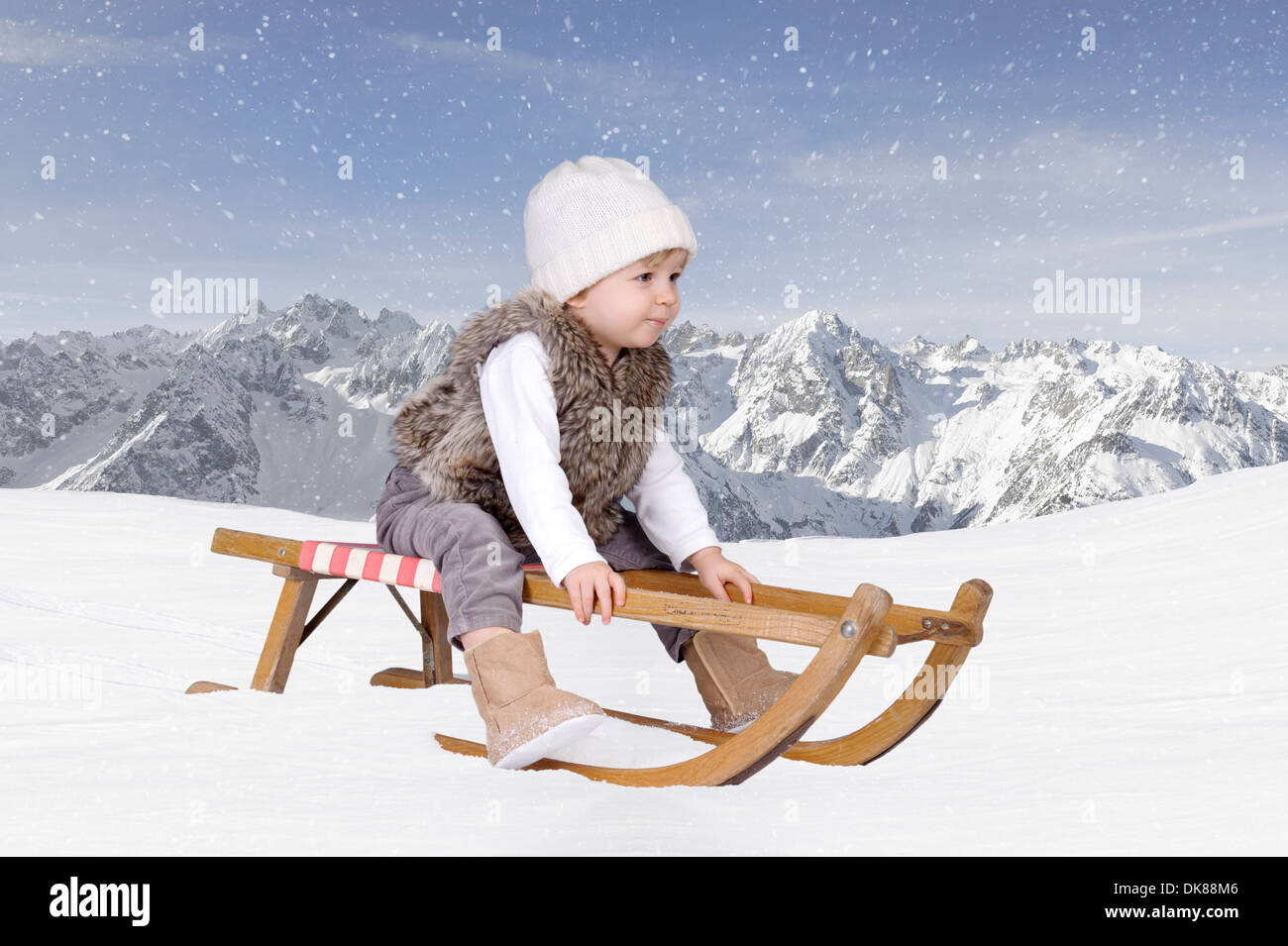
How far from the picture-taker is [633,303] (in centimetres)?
249

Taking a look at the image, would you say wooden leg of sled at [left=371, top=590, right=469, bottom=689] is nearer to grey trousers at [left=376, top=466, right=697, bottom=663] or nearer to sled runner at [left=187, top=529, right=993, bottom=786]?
sled runner at [left=187, top=529, right=993, bottom=786]

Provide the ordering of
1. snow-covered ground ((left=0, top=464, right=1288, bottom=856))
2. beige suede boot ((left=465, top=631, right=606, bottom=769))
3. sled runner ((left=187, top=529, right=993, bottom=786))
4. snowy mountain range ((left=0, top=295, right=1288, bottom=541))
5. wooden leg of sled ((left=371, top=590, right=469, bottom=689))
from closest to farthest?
1. snow-covered ground ((left=0, top=464, right=1288, bottom=856))
2. sled runner ((left=187, top=529, right=993, bottom=786))
3. beige suede boot ((left=465, top=631, right=606, bottom=769))
4. wooden leg of sled ((left=371, top=590, right=469, bottom=689))
5. snowy mountain range ((left=0, top=295, right=1288, bottom=541))

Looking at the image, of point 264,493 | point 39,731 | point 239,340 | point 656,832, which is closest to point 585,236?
point 656,832

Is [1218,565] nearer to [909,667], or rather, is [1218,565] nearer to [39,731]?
[909,667]

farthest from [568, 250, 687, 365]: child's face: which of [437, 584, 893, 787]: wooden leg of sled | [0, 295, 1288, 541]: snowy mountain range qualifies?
[0, 295, 1288, 541]: snowy mountain range

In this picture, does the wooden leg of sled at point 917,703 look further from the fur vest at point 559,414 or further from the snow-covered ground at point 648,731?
the fur vest at point 559,414

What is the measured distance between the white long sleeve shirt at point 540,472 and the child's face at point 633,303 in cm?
17

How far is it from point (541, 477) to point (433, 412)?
1.73 feet

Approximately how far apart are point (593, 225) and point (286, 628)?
147 cm

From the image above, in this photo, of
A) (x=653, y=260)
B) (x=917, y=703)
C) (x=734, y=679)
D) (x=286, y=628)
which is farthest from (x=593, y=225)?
(x=286, y=628)

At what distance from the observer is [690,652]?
2670mm

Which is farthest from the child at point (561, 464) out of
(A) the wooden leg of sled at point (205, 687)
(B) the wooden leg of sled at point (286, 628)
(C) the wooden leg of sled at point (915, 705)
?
(A) the wooden leg of sled at point (205, 687)

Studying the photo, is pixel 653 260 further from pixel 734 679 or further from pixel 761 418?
pixel 761 418

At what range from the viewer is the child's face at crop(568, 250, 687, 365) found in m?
2.49
